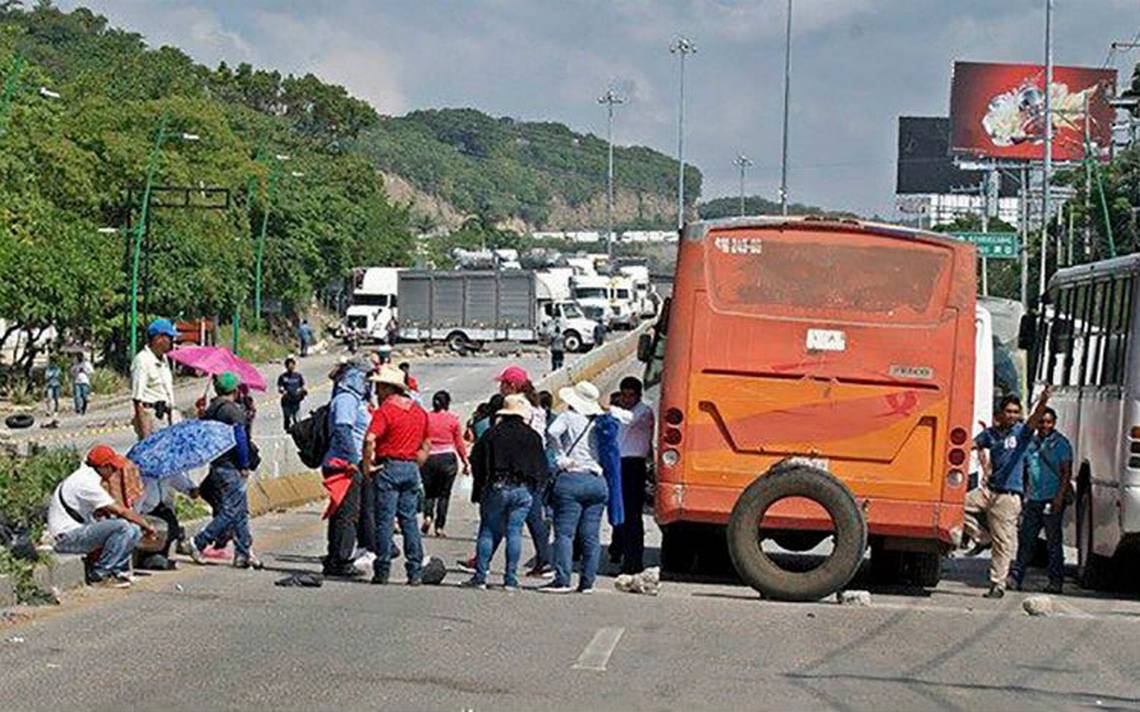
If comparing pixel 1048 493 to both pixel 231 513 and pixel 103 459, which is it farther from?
pixel 103 459

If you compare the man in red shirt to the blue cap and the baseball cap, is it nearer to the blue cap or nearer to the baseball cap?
the baseball cap

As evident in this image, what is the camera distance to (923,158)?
142m

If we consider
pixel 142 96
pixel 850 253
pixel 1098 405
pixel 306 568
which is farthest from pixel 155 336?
pixel 142 96

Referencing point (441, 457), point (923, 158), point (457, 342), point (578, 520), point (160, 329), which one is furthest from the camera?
point (923, 158)

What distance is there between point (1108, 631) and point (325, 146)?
11384 centimetres

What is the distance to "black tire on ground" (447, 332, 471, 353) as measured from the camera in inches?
3578

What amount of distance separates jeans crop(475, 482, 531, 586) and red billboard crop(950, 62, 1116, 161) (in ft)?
323

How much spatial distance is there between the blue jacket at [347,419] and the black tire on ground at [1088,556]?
6916mm

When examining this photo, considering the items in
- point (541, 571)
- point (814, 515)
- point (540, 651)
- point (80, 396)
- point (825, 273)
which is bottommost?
point (80, 396)

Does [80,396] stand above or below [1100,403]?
below

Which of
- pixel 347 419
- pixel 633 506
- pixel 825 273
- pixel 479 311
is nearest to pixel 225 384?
pixel 347 419

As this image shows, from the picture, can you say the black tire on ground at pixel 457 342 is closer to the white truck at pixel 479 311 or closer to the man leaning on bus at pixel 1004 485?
the white truck at pixel 479 311

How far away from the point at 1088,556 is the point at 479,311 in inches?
2755

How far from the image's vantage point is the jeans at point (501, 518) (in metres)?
18.2
